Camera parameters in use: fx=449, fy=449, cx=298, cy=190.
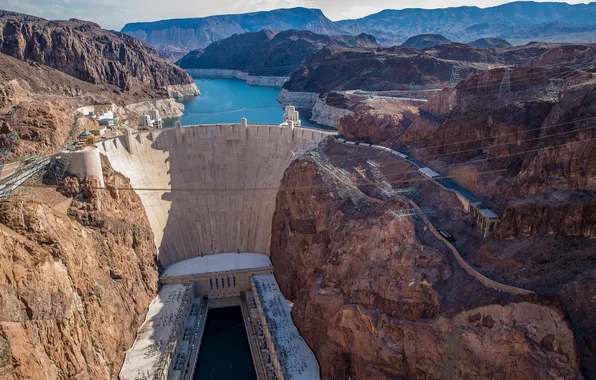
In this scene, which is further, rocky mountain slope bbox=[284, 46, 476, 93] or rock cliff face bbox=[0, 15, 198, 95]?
rock cliff face bbox=[0, 15, 198, 95]

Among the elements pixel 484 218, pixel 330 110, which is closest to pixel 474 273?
pixel 484 218

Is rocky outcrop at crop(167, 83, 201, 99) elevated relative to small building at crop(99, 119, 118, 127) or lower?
lower

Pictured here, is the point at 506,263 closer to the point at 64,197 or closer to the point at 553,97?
the point at 553,97

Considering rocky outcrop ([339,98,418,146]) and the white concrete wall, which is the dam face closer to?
rocky outcrop ([339,98,418,146])

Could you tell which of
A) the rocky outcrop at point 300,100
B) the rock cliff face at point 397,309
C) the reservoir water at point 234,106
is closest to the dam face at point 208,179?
the rock cliff face at point 397,309

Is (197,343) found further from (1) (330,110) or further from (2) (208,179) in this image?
(1) (330,110)

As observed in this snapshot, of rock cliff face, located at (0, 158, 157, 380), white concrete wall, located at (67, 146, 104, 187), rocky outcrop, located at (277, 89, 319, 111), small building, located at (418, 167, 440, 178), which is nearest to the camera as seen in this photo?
rock cliff face, located at (0, 158, 157, 380)

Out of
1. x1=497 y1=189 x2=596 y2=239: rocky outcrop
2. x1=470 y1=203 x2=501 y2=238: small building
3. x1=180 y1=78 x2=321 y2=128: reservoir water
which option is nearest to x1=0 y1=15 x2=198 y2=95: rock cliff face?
x1=180 y1=78 x2=321 y2=128: reservoir water

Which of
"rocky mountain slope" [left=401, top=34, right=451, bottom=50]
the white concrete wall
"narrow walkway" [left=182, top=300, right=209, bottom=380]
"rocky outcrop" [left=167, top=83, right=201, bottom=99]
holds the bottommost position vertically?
"narrow walkway" [left=182, top=300, right=209, bottom=380]
